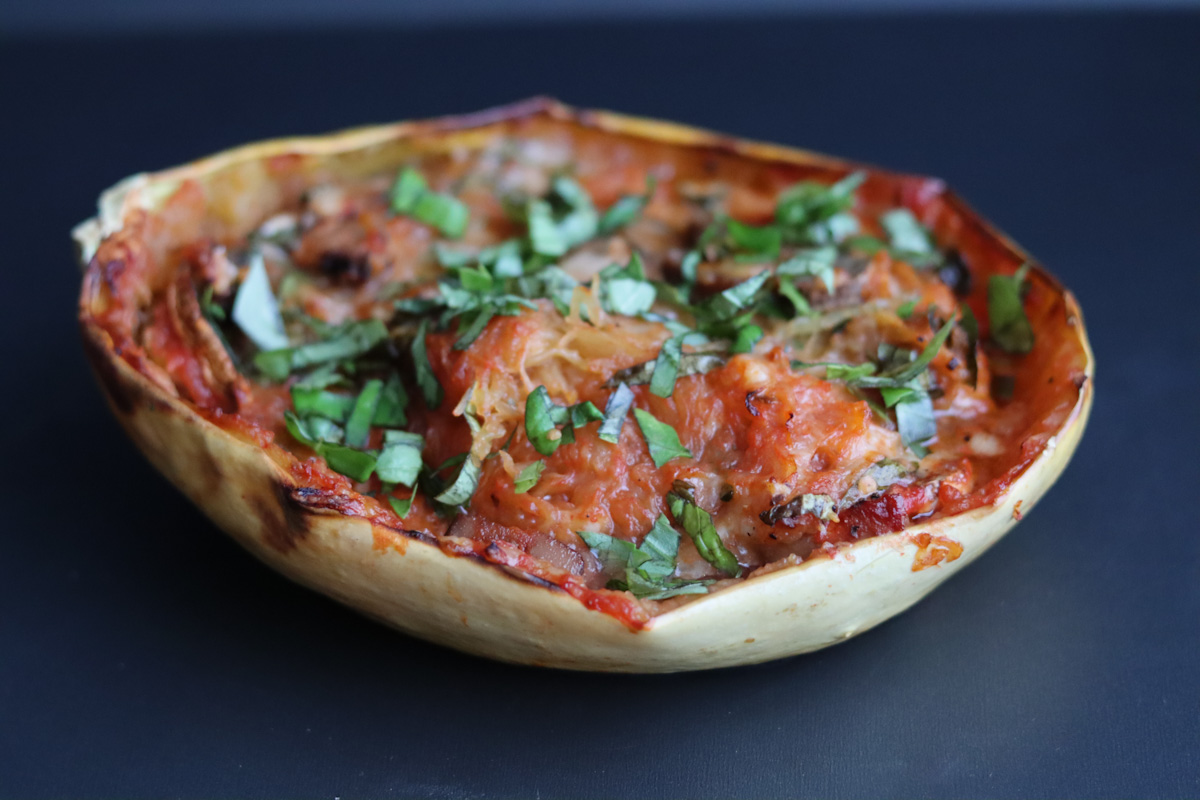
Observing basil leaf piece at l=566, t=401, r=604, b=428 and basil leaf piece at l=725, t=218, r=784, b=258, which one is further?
basil leaf piece at l=725, t=218, r=784, b=258

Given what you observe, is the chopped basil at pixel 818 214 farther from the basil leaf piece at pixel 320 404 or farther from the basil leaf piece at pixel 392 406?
the basil leaf piece at pixel 320 404

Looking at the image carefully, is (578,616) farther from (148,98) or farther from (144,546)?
(148,98)

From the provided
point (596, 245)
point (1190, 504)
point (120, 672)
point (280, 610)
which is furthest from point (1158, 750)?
point (120, 672)

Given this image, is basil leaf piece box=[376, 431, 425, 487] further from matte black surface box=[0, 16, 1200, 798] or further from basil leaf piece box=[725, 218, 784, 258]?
basil leaf piece box=[725, 218, 784, 258]

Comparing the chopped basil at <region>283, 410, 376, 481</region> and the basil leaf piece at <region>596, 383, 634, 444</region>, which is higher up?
the basil leaf piece at <region>596, 383, 634, 444</region>

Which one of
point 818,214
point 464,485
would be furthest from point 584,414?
point 818,214

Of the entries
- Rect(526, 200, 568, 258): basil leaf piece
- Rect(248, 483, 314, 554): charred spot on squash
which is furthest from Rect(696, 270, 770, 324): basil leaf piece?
Rect(248, 483, 314, 554): charred spot on squash
